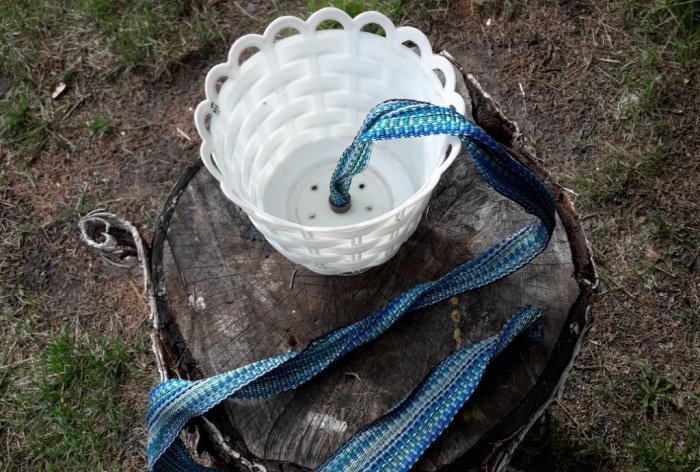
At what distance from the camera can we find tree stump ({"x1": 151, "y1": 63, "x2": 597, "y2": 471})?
1096 mm

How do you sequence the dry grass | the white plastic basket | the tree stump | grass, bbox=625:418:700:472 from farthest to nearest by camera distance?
the dry grass → grass, bbox=625:418:700:472 → the tree stump → the white plastic basket

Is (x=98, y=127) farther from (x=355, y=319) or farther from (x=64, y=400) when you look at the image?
(x=355, y=319)

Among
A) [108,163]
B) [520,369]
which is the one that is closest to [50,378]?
[108,163]

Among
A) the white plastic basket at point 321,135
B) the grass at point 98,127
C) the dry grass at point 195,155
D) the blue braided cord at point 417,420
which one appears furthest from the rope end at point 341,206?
the grass at point 98,127

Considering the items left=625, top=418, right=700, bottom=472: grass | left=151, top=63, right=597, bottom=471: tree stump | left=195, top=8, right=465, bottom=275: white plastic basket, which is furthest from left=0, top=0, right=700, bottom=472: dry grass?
left=195, top=8, right=465, bottom=275: white plastic basket

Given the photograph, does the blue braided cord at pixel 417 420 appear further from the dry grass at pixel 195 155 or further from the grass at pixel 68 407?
the grass at pixel 68 407

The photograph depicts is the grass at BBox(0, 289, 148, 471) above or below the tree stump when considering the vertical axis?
below

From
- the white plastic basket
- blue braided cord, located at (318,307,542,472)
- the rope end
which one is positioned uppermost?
the white plastic basket

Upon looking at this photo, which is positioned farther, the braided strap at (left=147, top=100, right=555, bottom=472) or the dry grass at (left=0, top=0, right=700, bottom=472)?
the dry grass at (left=0, top=0, right=700, bottom=472)

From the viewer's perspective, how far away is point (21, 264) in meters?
2.01

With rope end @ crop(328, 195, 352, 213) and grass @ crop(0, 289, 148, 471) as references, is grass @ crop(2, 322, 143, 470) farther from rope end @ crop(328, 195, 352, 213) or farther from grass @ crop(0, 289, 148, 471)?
rope end @ crop(328, 195, 352, 213)

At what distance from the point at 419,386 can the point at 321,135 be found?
0.57 m

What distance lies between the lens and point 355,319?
1.16 m

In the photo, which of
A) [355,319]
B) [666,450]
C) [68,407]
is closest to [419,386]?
[355,319]
